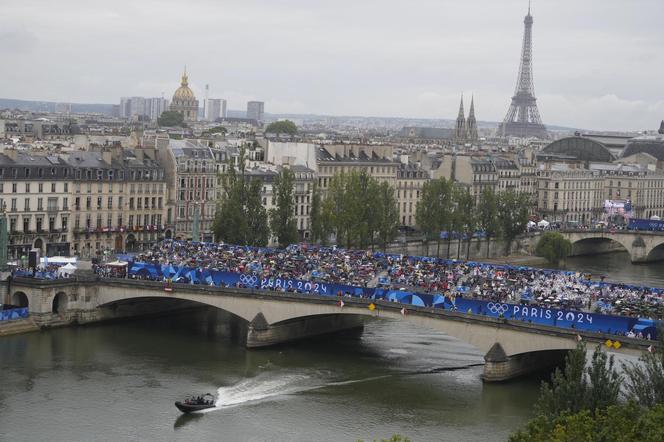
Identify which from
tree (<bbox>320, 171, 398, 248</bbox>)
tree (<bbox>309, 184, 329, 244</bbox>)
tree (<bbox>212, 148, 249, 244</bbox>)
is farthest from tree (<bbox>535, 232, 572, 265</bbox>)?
tree (<bbox>212, 148, 249, 244</bbox>)

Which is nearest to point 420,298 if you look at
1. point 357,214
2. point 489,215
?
point 357,214

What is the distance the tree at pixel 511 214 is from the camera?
115062mm

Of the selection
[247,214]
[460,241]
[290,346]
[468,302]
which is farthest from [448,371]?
[460,241]

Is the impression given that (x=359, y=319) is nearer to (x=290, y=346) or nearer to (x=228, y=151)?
(x=290, y=346)

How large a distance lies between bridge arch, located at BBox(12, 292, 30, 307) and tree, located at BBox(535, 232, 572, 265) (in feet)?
181

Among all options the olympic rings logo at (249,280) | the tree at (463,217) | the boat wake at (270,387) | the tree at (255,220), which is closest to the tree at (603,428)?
the boat wake at (270,387)

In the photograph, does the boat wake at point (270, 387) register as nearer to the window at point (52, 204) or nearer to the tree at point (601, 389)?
the tree at point (601, 389)

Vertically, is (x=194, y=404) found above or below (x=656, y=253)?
below

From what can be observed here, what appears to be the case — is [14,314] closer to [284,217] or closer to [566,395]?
[284,217]

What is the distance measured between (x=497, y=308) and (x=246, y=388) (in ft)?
40.8

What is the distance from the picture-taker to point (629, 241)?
125m

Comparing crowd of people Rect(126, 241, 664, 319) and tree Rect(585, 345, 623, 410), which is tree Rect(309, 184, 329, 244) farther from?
tree Rect(585, 345, 623, 410)

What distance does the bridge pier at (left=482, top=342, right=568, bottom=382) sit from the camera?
60.2 meters

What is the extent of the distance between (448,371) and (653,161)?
115m
